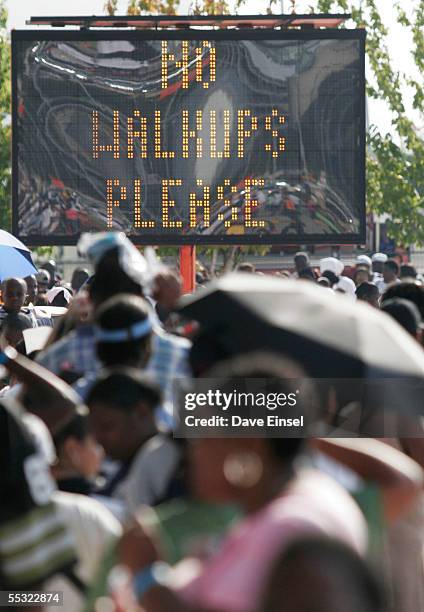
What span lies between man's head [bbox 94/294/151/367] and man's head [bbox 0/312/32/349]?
3644mm

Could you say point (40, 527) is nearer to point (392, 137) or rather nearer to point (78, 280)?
point (78, 280)

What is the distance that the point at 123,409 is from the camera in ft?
14.0

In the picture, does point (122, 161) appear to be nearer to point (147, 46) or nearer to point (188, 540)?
point (147, 46)

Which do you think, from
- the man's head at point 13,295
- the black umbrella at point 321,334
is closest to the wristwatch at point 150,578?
the black umbrella at point 321,334

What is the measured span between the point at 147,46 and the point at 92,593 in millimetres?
13765

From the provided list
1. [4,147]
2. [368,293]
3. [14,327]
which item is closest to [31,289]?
[368,293]

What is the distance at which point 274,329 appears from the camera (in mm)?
3744

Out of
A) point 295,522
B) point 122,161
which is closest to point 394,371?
point 295,522

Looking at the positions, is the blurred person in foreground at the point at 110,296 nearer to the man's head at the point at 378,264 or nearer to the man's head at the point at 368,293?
the man's head at the point at 368,293

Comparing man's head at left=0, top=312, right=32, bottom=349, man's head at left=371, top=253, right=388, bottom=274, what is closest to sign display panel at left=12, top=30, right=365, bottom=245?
man's head at left=0, top=312, right=32, bottom=349

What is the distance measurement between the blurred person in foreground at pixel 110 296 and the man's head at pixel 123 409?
606mm

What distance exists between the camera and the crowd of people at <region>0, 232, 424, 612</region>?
8.45 feet

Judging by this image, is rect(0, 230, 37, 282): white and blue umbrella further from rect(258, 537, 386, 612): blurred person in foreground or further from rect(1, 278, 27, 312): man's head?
rect(258, 537, 386, 612): blurred person in foreground

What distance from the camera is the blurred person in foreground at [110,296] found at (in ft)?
17.4
